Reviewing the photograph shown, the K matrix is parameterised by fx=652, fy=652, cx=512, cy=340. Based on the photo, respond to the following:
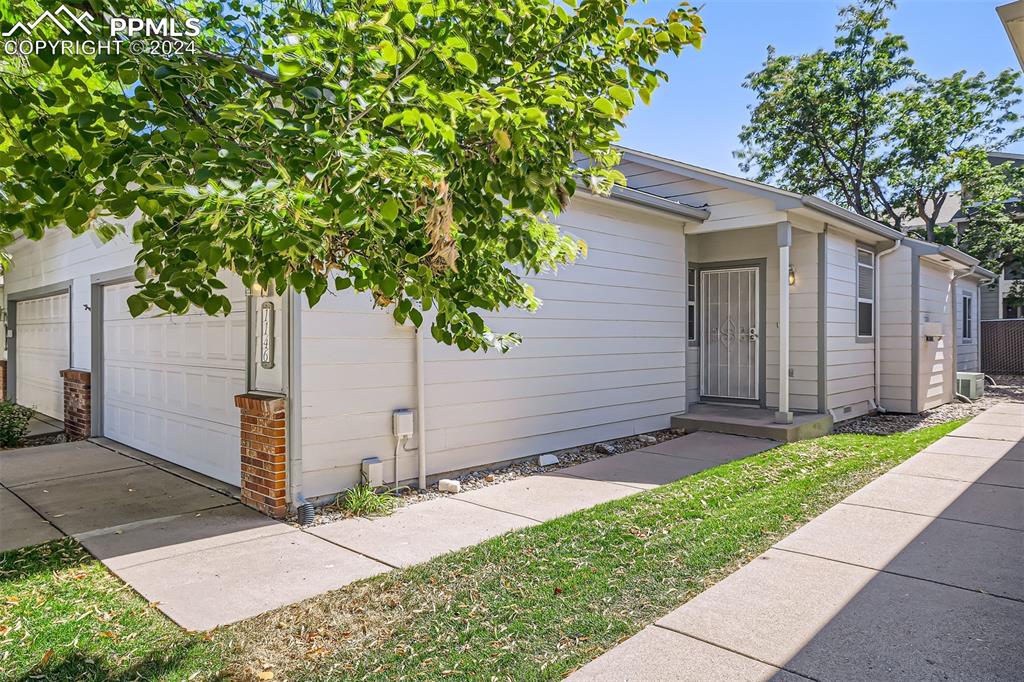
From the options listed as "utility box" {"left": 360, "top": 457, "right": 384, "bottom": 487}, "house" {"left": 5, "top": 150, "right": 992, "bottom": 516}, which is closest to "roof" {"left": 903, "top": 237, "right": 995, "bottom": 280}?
"house" {"left": 5, "top": 150, "right": 992, "bottom": 516}

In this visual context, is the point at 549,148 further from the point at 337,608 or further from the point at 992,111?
the point at 992,111

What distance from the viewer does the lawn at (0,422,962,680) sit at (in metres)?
2.83

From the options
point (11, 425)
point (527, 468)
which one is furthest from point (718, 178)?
point (11, 425)

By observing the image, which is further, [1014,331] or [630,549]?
[1014,331]

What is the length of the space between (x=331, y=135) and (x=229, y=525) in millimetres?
3943

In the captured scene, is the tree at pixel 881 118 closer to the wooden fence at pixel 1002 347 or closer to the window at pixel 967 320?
the window at pixel 967 320

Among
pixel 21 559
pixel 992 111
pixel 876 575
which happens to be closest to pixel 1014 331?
pixel 992 111

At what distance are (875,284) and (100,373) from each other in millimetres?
11690

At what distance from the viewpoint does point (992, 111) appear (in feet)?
60.1

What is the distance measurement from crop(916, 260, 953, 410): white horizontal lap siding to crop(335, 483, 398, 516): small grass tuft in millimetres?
9107

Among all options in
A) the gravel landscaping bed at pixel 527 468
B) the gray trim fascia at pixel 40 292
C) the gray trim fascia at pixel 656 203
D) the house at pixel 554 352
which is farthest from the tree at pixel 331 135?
the gray trim fascia at pixel 40 292

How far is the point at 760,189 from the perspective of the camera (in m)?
8.12

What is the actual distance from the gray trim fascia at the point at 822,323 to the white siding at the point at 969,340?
27.2 ft

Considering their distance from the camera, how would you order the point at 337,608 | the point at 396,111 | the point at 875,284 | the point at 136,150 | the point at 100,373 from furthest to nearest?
the point at 875,284 → the point at 100,373 → the point at 337,608 → the point at 396,111 → the point at 136,150
